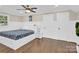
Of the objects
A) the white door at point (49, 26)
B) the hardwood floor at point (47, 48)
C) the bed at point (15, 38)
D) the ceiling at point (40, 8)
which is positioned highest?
the ceiling at point (40, 8)

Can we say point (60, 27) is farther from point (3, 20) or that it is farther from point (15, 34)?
point (3, 20)

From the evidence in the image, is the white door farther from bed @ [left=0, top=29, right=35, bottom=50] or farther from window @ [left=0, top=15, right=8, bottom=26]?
window @ [left=0, top=15, right=8, bottom=26]

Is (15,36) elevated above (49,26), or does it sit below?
below

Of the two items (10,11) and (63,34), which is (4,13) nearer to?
(10,11)

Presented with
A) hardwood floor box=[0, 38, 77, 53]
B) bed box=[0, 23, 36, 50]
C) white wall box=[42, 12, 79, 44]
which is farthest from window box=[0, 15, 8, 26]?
white wall box=[42, 12, 79, 44]

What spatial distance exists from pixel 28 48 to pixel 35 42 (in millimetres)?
150

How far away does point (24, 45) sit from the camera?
1.66 m

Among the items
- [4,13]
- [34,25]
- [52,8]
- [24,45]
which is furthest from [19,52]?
[52,8]

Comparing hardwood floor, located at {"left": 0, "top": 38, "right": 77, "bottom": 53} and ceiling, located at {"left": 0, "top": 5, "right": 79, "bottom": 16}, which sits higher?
ceiling, located at {"left": 0, "top": 5, "right": 79, "bottom": 16}

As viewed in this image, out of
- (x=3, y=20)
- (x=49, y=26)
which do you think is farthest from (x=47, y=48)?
(x=3, y=20)

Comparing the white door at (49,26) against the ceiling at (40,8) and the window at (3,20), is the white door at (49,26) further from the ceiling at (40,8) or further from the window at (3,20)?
the window at (3,20)

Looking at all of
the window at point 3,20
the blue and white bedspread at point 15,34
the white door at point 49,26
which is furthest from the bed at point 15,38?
the white door at point 49,26

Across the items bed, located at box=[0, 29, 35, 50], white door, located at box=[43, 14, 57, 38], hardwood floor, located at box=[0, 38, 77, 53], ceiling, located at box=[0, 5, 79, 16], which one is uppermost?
ceiling, located at box=[0, 5, 79, 16]

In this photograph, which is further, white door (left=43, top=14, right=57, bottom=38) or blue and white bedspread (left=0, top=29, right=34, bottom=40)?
white door (left=43, top=14, right=57, bottom=38)
